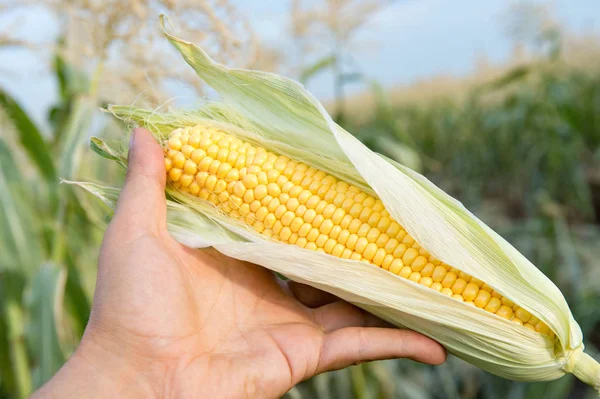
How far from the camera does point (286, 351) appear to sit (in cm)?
150

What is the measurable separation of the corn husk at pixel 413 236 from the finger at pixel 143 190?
9cm

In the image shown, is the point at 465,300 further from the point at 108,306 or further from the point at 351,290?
the point at 108,306

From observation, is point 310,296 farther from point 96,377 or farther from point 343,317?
point 96,377

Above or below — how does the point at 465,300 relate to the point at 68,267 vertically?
above

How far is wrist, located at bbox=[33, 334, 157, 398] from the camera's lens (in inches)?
50.3

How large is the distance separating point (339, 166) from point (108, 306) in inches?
29.4

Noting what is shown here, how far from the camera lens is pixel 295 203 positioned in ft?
4.97

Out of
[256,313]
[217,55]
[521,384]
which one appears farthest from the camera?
[521,384]

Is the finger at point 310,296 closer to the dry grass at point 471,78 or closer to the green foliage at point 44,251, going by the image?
the green foliage at point 44,251

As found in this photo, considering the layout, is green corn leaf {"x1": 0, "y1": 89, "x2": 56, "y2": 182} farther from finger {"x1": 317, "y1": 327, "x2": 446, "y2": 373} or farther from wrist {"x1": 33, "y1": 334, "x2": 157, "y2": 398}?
finger {"x1": 317, "y1": 327, "x2": 446, "y2": 373}

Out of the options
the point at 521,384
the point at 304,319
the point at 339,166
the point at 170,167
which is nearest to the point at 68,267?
the point at 170,167

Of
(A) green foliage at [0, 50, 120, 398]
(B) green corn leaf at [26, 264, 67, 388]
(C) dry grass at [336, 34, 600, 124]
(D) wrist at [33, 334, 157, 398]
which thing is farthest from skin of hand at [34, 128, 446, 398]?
(C) dry grass at [336, 34, 600, 124]

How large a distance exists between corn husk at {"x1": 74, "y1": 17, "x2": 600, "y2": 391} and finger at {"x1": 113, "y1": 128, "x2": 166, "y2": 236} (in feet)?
0.30

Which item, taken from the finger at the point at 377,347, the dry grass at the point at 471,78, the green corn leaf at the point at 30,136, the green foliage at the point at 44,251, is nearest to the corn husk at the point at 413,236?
the finger at the point at 377,347
